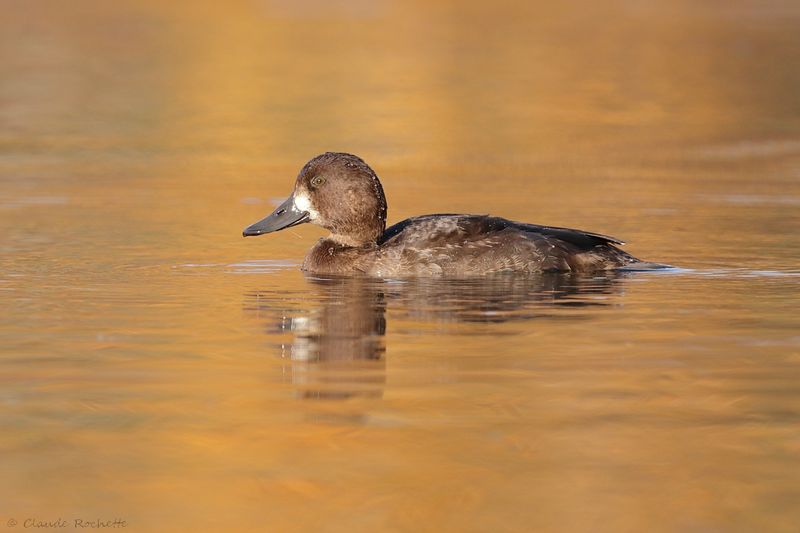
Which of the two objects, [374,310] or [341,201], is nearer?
[374,310]

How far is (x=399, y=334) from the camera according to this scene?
8.59 meters

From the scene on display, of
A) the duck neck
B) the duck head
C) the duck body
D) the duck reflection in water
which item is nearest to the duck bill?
the duck head

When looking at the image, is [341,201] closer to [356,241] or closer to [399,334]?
[356,241]

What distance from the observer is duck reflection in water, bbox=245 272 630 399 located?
25.0 ft

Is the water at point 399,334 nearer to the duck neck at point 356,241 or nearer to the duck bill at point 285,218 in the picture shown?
the duck bill at point 285,218

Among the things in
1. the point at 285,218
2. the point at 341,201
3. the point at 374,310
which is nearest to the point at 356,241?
the point at 341,201

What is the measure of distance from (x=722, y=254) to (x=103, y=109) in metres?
14.1

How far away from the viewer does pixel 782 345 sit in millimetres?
8250

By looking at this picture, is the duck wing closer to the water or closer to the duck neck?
the duck neck

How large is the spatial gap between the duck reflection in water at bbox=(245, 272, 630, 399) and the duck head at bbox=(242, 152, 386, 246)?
0.61 m

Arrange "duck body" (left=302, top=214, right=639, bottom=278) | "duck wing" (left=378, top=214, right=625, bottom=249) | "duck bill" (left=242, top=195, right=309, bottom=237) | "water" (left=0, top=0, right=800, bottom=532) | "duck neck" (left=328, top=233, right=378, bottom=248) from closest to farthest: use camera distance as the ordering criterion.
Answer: "water" (left=0, top=0, right=800, bottom=532) → "duck body" (left=302, top=214, right=639, bottom=278) → "duck wing" (left=378, top=214, right=625, bottom=249) → "duck neck" (left=328, top=233, right=378, bottom=248) → "duck bill" (left=242, top=195, right=309, bottom=237)

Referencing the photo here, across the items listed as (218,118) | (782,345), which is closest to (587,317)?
(782,345)

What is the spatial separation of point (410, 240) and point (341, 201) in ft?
2.41

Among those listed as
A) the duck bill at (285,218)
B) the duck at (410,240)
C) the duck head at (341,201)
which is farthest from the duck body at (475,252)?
the duck bill at (285,218)
